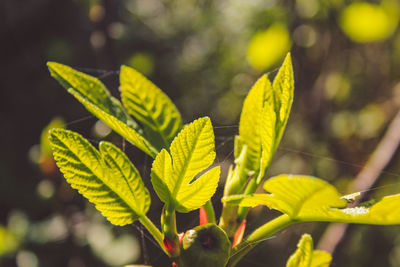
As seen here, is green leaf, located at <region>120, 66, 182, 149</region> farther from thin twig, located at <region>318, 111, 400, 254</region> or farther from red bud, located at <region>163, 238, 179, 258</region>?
thin twig, located at <region>318, 111, 400, 254</region>

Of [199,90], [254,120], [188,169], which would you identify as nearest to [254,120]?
[254,120]

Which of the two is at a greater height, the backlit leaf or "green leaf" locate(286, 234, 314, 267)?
the backlit leaf

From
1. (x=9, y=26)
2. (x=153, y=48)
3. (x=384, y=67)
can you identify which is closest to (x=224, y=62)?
(x=153, y=48)

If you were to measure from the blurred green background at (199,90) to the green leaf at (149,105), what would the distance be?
0.80m

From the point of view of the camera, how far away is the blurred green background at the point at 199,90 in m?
1.83

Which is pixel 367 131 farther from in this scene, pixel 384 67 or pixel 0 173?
pixel 0 173

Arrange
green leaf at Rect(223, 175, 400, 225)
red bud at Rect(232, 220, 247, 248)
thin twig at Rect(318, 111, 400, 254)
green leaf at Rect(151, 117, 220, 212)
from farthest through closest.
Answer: thin twig at Rect(318, 111, 400, 254) < red bud at Rect(232, 220, 247, 248) < green leaf at Rect(151, 117, 220, 212) < green leaf at Rect(223, 175, 400, 225)

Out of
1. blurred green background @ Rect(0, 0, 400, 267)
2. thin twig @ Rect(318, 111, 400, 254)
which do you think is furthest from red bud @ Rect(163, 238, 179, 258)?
blurred green background @ Rect(0, 0, 400, 267)

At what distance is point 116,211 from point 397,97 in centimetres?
188

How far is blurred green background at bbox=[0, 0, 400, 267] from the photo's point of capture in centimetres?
183

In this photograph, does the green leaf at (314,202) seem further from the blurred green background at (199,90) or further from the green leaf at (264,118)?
the blurred green background at (199,90)

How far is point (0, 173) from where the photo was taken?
2.20 m

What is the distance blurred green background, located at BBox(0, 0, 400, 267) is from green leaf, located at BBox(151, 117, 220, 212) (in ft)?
3.33

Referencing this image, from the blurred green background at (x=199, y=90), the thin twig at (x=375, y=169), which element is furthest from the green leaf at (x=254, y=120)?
the blurred green background at (x=199, y=90)
